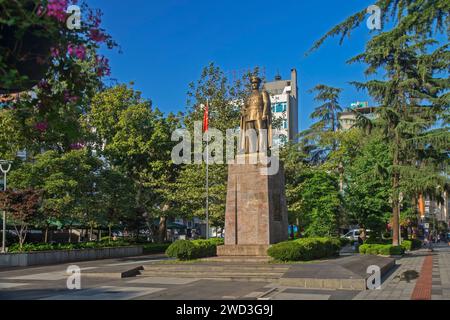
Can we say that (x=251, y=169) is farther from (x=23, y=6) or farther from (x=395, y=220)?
(x=23, y=6)

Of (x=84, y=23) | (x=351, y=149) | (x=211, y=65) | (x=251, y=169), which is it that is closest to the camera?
(x=84, y=23)

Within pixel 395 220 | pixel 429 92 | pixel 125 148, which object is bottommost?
pixel 395 220

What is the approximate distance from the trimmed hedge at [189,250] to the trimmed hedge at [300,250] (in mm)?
4017

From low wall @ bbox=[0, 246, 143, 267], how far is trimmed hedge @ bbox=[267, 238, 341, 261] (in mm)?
13675

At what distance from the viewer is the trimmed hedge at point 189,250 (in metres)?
20.7

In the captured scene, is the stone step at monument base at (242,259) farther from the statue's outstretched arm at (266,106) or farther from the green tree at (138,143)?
the green tree at (138,143)

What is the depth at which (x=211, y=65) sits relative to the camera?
37094mm

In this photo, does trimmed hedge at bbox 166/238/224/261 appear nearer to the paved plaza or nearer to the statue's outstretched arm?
the paved plaza

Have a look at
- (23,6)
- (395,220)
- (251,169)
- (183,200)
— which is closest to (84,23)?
(23,6)

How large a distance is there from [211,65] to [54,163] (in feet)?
49.5

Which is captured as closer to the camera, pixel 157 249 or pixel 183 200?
pixel 183 200

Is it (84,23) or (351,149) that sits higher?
(351,149)

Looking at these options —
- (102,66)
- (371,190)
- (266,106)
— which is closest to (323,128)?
(371,190)

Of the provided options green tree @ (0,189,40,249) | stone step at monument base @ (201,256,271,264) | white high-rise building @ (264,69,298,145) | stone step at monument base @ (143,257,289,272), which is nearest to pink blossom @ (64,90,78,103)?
stone step at monument base @ (143,257,289,272)
